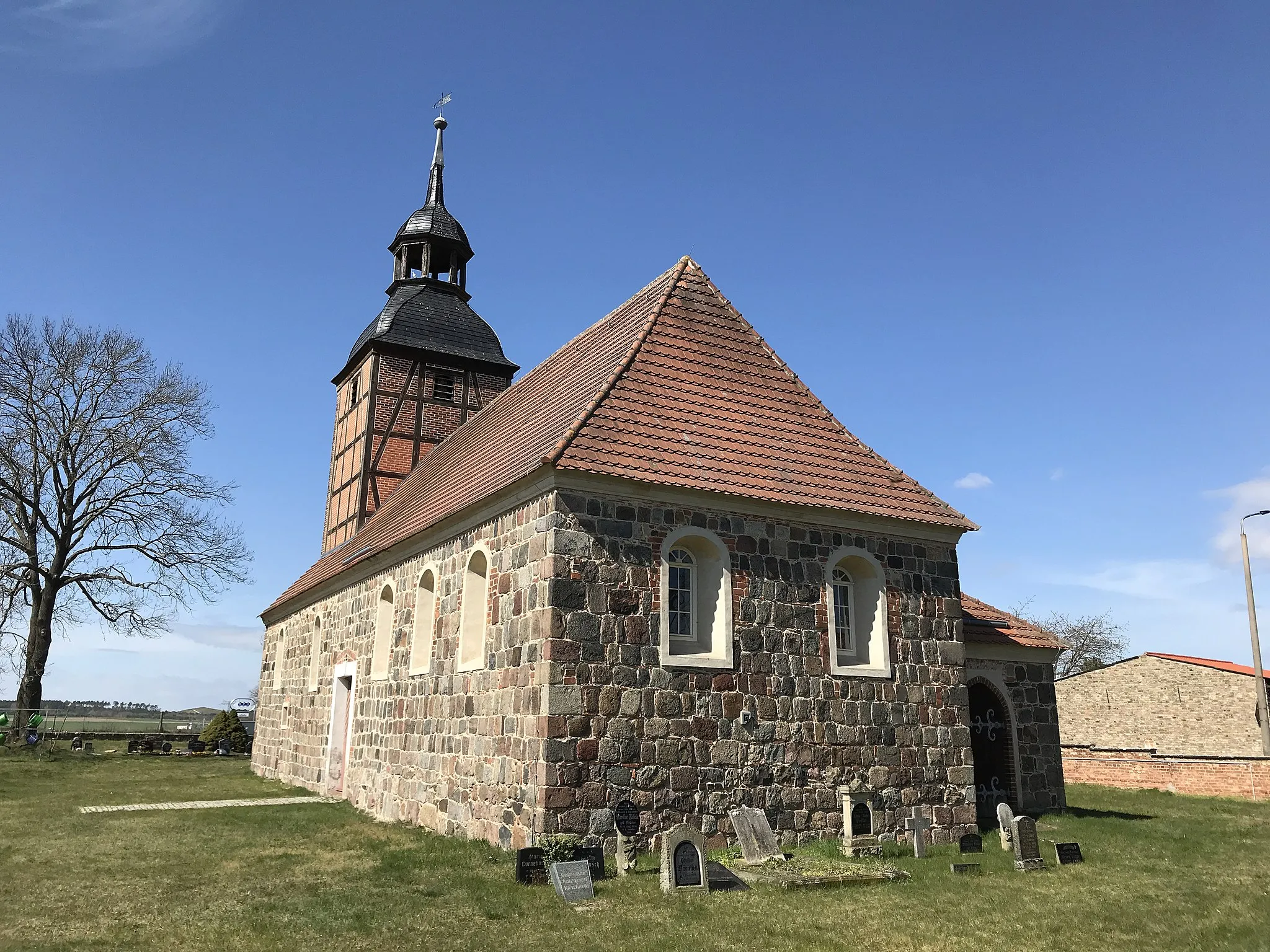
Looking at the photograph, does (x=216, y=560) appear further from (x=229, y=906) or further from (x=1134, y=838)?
(x=1134, y=838)

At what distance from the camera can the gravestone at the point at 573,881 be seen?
8031mm

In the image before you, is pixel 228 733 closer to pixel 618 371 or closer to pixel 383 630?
pixel 383 630

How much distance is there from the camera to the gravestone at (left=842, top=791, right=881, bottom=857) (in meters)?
10.1

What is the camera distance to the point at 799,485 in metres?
11.8

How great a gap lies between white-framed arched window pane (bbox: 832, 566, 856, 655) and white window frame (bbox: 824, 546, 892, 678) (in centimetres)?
2

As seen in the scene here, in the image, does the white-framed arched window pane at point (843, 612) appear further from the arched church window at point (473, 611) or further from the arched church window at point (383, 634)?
the arched church window at point (383, 634)

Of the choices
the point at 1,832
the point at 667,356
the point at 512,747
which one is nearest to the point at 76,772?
the point at 1,832

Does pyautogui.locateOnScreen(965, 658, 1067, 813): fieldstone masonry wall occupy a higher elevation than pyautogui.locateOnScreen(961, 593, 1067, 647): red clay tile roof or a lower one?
lower

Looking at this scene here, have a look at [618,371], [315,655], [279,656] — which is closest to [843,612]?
[618,371]

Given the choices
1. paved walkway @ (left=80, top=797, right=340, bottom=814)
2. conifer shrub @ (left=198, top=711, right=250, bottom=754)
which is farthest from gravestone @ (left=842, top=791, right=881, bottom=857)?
conifer shrub @ (left=198, top=711, right=250, bottom=754)

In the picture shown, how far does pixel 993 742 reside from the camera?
1498 cm

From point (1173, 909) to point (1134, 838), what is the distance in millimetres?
4541

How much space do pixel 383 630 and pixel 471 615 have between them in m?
4.01

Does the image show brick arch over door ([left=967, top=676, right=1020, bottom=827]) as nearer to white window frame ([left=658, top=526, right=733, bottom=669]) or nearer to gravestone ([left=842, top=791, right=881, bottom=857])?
gravestone ([left=842, top=791, right=881, bottom=857])
